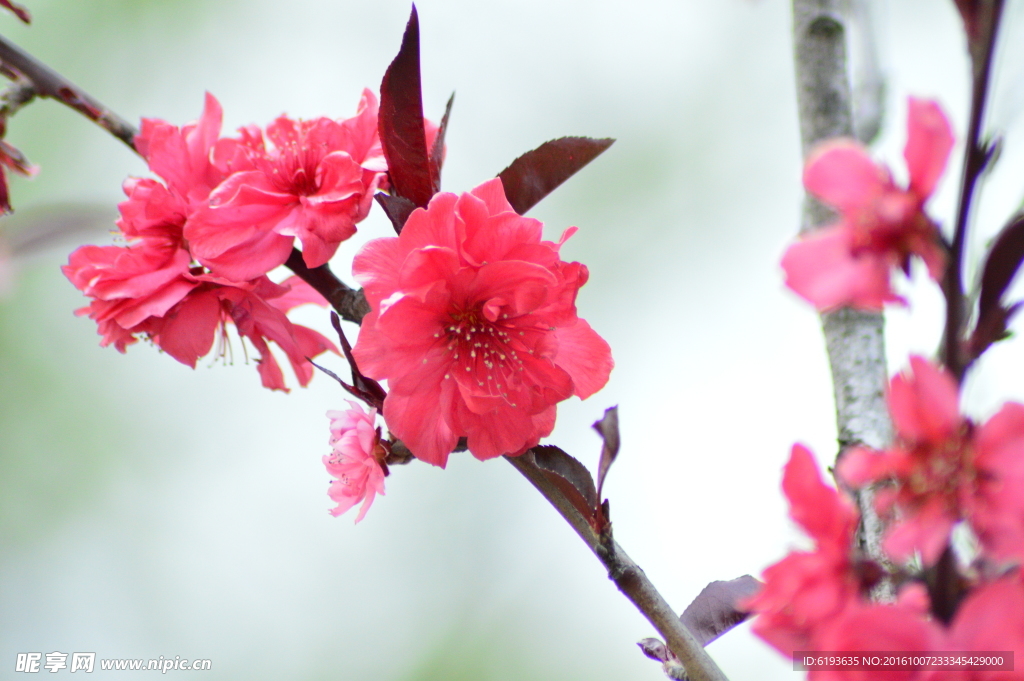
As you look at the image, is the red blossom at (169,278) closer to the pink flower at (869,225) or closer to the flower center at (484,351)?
the flower center at (484,351)

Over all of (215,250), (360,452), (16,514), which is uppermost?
(215,250)

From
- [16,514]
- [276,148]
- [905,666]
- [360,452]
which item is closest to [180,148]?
[276,148]

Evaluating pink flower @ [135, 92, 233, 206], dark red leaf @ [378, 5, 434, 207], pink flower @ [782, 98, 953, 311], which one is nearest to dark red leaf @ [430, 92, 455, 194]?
dark red leaf @ [378, 5, 434, 207]

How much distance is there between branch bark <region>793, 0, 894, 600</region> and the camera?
0.50 meters

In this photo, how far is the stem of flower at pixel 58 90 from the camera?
1.64ft

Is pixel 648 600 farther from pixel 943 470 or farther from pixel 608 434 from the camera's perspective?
pixel 943 470

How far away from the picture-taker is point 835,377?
56cm

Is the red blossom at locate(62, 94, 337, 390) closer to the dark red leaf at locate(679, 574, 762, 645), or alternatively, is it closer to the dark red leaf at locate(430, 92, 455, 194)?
the dark red leaf at locate(430, 92, 455, 194)

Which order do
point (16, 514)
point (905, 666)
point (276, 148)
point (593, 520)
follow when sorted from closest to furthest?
point (905, 666) < point (593, 520) < point (276, 148) < point (16, 514)

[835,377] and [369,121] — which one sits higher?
[369,121]

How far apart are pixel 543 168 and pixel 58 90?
0.32 m

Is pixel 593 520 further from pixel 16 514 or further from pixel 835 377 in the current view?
pixel 16 514

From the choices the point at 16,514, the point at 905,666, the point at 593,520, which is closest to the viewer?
the point at 905,666

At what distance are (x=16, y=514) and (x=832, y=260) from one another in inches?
90.1
